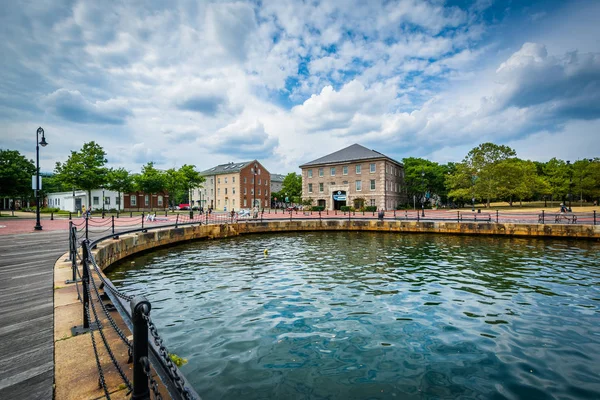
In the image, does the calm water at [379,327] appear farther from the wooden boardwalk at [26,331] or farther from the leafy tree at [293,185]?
the leafy tree at [293,185]

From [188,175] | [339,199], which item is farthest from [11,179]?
[339,199]

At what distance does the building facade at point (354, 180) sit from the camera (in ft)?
159

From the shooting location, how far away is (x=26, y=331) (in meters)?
3.93

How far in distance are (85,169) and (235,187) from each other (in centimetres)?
2918

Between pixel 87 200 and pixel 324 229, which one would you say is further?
pixel 87 200

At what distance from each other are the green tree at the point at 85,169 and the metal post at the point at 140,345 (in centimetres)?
4458

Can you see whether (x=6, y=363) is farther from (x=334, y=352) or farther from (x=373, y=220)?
(x=373, y=220)

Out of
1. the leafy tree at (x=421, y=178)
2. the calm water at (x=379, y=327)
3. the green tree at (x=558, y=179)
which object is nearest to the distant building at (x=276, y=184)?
the leafy tree at (x=421, y=178)

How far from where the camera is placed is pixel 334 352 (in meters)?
5.21

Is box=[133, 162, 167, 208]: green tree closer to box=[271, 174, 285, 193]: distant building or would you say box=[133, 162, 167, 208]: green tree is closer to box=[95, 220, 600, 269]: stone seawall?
box=[95, 220, 600, 269]: stone seawall

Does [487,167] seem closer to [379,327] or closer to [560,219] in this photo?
[560,219]

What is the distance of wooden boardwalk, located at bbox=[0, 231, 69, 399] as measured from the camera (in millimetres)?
2824

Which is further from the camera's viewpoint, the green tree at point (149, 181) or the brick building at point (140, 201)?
the brick building at point (140, 201)

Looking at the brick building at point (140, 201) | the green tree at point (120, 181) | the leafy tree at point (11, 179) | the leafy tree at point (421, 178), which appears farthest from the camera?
the leafy tree at point (421, 178)
